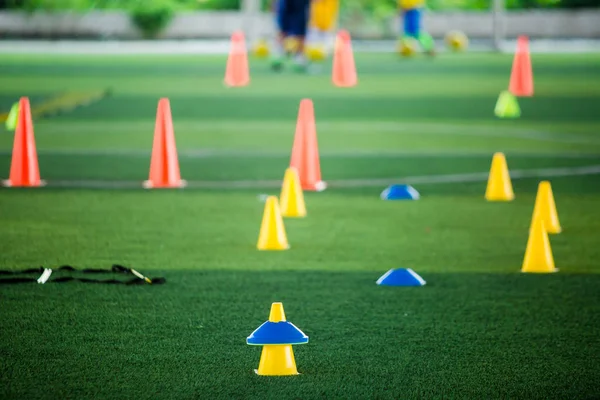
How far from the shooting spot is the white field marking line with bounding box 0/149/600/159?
1634 cm

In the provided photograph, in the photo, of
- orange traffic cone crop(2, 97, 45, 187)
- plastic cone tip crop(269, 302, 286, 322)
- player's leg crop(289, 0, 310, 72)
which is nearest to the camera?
plastic cone tip crop(269, 302, 286, 322)

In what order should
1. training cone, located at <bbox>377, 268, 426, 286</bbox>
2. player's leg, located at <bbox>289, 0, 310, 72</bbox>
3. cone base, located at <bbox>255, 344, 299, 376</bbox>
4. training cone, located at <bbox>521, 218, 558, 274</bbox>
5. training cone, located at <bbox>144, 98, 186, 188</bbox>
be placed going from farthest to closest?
1. player's leg, located at <bbox>289, 0, 310, 72</bbox>
2. training cone, located at <bbox>144, 98, 186, 188</bbox>
3. training cone, located at <bbox>521, 218, 558, 274</bbox>
4. training cone, located at <bbox>377, 268, 426, 286</bbox>
5. cone base, located at <bbox>255, 344, 299, 376</bbox>

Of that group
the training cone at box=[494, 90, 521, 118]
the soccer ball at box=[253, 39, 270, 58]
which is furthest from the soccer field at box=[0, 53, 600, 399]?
the soccer ball at box=[253, 39, 270, 58]

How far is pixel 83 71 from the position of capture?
3291cm

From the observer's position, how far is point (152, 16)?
192 feet

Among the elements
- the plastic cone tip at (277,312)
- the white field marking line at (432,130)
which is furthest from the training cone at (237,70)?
the plastic cone tip at (277,312)

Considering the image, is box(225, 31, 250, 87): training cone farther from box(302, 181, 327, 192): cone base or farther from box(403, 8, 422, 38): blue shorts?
box(302, 181, 327, 192): cone base

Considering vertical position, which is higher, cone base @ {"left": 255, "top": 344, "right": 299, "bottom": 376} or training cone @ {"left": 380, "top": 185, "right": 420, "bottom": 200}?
cone base @ {"left": 255, "top": 344, "right": 299, "bottom": 376}

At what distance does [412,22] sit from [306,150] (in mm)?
26746

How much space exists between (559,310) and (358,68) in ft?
88.9

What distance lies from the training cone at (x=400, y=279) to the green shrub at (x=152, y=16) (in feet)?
165

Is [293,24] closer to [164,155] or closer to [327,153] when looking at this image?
[327,153]

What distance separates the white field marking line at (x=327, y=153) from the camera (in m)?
16.3

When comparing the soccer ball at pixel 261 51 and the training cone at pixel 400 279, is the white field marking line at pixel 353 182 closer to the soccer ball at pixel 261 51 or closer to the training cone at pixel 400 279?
the training cone at pixel 400 279
